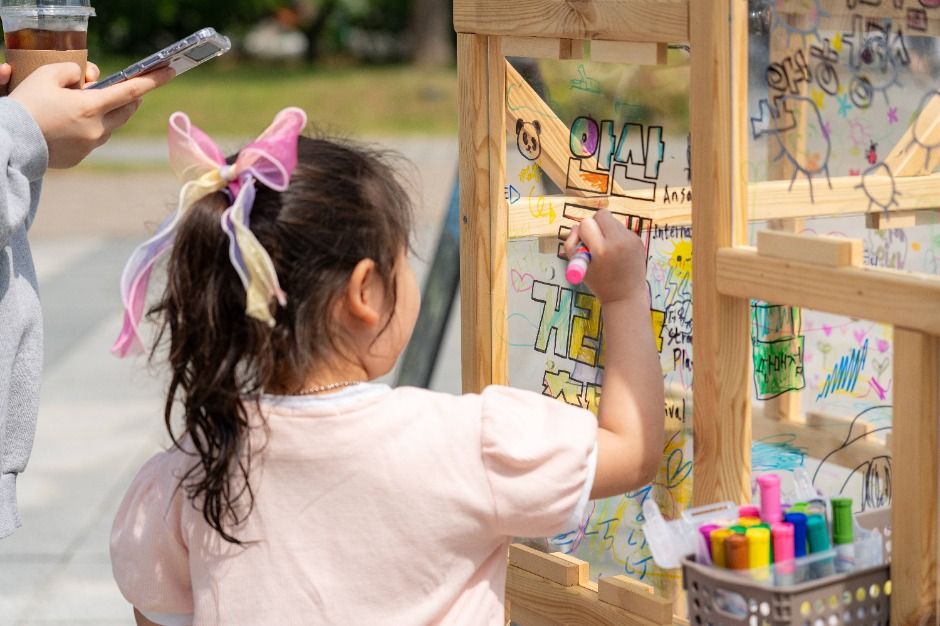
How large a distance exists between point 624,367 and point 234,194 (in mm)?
577

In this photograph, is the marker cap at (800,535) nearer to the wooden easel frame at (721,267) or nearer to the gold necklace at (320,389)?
the wooden easel frame at (721,267)

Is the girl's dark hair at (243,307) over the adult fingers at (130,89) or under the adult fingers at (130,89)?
under

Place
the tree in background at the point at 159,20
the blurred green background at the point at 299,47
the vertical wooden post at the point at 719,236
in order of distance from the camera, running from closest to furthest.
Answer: the vertical wooden post at the point at 719,236
the blurred green background at the point at 299,47
the tree in background at the point at 159,20

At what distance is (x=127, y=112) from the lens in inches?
84.5

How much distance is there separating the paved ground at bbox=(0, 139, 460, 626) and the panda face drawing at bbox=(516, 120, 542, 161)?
0.19m

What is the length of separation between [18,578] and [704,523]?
A: 2928 mm

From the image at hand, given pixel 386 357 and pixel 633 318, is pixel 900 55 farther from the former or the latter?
pixel 386 357

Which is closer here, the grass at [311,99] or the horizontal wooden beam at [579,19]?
the horizontal wooden beam at [579,19]

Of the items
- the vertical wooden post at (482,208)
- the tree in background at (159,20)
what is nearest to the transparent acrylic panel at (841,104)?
the vertical wooden post at (482,208)

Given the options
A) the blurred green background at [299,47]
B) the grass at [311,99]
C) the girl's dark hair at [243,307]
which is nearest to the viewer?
the girl's dark hair at [243,307]

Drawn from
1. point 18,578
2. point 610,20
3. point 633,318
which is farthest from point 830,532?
point 18,578

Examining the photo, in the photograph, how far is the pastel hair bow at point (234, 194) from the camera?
160cm

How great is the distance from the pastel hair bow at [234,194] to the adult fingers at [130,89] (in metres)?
0.30

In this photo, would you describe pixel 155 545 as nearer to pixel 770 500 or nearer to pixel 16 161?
pixel 16 161
